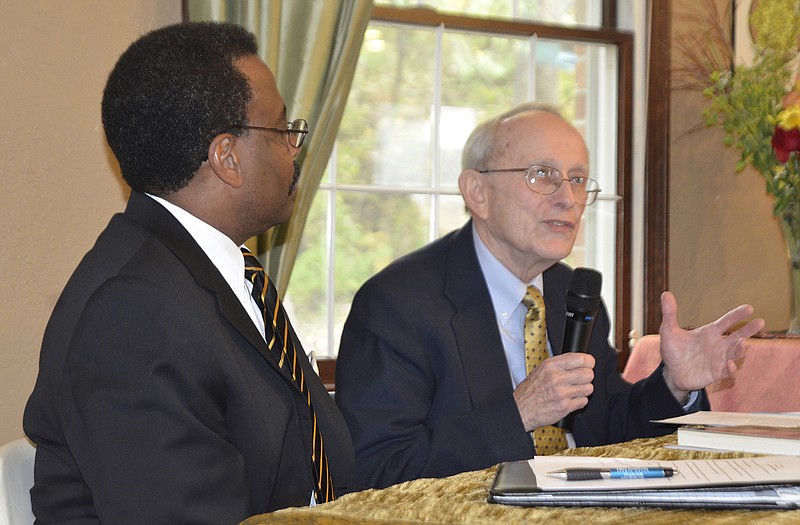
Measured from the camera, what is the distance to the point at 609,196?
3312 mm

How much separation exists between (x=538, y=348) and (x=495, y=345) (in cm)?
11

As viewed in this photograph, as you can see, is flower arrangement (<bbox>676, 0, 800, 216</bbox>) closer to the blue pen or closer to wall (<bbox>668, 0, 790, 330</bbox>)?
wall (<bbox>668, 0, 790, 330</bbox>)

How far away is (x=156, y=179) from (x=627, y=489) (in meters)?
0.91

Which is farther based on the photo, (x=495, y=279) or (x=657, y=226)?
(x=657, y=226)

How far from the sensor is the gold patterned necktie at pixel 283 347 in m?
1.48

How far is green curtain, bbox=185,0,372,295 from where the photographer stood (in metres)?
2.57

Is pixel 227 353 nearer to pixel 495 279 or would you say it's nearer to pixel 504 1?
pixel 495 279

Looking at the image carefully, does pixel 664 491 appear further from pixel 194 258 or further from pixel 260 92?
pixel 260 92

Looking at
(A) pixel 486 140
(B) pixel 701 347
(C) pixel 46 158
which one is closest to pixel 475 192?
(A) pixel 486 140

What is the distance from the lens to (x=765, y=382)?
2.57 metres

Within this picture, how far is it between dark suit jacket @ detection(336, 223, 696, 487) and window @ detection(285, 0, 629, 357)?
90 cm

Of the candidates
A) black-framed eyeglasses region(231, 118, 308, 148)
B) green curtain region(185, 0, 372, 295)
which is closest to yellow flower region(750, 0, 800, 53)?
green curtain region(185, 0, 372, 295)

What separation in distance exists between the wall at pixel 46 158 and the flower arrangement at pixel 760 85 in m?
1.79

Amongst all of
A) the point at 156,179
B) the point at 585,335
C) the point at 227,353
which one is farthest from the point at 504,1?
the point at 227,353
